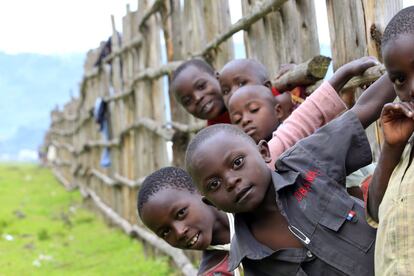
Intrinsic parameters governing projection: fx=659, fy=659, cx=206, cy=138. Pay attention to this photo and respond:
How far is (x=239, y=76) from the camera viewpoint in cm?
288

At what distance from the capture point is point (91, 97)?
10.8 metres

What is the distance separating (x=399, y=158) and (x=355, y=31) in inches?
38.3

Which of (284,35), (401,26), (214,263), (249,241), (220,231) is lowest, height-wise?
(214,263)

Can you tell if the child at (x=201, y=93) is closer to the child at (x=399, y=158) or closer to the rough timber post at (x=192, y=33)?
the rough timber post at (x=192, y=33)

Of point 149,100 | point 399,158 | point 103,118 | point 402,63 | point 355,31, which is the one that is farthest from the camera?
point 103,118

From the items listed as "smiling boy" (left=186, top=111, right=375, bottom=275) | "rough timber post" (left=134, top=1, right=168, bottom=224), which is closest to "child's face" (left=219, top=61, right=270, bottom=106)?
"smiling boy" (left=186, top=111, right=375, bottom=275)

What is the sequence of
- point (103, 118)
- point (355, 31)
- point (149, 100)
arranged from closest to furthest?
point (355, 31), point (149, 100), point (103, 118)

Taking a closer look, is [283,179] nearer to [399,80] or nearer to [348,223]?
[348,223]

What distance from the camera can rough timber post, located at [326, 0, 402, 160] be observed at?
220 cm

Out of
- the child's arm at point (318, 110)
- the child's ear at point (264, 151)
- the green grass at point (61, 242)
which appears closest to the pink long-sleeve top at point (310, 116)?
the child's arm at point (318, 110)

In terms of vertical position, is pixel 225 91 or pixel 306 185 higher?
pixel 225 91

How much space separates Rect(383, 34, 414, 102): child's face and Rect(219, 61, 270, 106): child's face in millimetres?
1341

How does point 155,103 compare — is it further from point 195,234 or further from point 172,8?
point 195,234

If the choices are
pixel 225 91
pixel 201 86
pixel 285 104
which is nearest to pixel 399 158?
pixel 285 104
